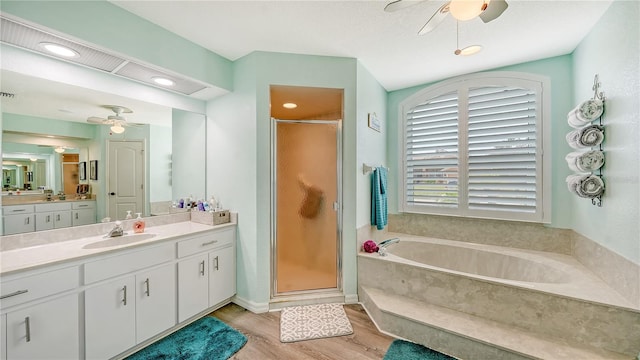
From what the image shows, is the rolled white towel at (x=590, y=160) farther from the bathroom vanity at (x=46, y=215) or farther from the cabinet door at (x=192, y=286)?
the bathroom vanity at (x=46, y=215)

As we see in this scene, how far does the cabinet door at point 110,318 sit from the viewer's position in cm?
154

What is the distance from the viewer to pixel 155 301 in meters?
1.87

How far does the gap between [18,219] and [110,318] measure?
37.7 inches

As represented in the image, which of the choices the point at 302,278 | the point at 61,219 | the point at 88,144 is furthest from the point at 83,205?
the point at 302,278

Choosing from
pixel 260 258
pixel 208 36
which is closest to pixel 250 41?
pixel 208 36

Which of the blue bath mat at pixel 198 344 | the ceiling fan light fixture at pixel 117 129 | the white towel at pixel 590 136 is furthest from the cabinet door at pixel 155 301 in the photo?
the white towel at pixel 590 136

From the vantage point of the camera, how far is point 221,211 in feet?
8.14

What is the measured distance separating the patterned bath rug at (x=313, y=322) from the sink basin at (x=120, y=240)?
1.41 meters

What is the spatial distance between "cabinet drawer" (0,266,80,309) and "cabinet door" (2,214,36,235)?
2.02ft

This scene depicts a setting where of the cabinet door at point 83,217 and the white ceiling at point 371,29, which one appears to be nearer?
the white ceiling at point 371,29

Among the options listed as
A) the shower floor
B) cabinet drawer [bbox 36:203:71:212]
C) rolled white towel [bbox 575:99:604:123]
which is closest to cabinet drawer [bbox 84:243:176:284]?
cabinet drawer [bbox 36:203:71:212]

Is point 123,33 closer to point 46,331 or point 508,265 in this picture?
point 46,331

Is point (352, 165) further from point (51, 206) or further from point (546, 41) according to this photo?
point (51, 206)

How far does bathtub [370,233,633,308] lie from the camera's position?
175 cm
